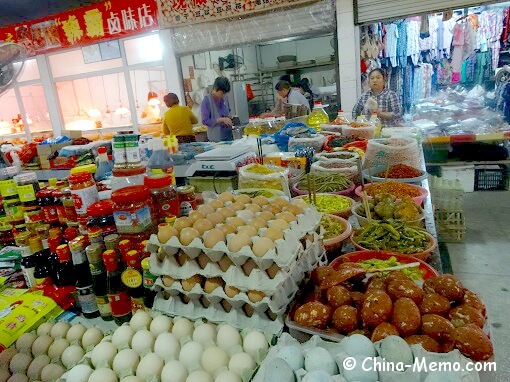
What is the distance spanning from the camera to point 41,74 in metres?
8.53

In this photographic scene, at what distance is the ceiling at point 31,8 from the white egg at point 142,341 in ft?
26.1

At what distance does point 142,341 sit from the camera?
1.21 metres

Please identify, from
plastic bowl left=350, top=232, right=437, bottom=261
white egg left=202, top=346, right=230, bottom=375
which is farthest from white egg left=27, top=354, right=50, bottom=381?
plastic bowl left=350, top=232, right=437, bottom=261

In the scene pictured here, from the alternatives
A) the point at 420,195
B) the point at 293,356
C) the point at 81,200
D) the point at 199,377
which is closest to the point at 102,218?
the point at 81,200

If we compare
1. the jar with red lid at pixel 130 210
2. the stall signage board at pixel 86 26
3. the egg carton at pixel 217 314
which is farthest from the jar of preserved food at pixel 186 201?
the stall signage board at pixel 86 26

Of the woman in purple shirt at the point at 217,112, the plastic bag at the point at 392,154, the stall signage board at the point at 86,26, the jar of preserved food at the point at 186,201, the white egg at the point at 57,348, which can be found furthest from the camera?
the stall signage board at the point at 86,26

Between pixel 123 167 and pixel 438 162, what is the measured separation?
4.90m

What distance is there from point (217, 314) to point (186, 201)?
73 centimetres

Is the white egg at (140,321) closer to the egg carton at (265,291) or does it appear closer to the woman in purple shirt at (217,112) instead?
the egg carton at (265,291)

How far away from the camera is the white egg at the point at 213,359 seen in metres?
1.07

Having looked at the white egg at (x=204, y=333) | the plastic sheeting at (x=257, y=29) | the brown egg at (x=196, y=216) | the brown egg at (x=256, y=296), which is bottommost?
the white egg at (x=204, y=333)

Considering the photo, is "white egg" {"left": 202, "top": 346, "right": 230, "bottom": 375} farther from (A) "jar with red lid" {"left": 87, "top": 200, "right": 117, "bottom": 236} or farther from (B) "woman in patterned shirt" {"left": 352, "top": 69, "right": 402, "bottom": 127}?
(B) "woman in patterned shirt" {"left": 352, "top": 69, "right": 402, "bottom": 127}

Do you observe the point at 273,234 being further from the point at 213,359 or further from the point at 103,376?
the point at 103,376

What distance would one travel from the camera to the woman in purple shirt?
5.56 m
